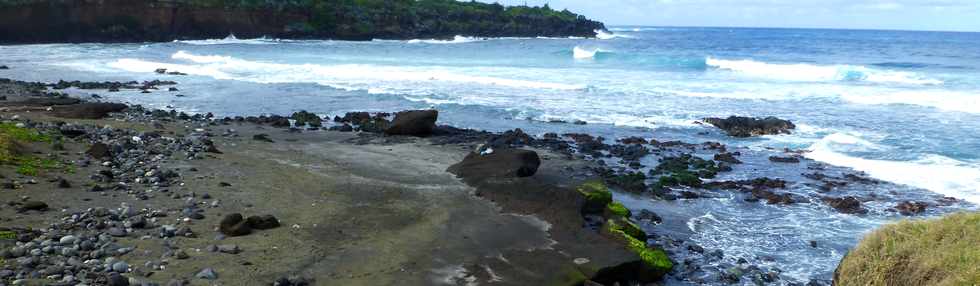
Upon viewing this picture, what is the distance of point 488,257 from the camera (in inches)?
371

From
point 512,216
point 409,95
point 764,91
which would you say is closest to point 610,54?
point 764,91

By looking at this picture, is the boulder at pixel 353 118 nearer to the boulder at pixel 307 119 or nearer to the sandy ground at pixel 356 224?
the boulder at pixel 307 119

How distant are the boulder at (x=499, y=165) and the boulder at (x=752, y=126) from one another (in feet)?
29.2

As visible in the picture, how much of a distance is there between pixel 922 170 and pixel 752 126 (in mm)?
5531

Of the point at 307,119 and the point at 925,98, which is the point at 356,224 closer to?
the point at 307,119

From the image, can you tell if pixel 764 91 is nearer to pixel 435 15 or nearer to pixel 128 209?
pixel 128 209

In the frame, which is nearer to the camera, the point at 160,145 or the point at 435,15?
the point at 160,145

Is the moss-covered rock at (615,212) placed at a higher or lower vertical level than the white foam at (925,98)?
lower

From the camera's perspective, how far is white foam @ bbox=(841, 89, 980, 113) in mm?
26375

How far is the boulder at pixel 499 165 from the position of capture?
13.5 m

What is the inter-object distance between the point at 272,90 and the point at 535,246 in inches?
897

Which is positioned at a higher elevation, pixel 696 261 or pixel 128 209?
pixel 128 209

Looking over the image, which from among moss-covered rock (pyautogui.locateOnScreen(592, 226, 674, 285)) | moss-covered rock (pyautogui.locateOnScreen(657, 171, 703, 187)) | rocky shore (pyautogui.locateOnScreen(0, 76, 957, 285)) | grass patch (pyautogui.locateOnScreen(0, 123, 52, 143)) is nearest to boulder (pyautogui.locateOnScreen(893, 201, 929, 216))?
rocky shore (pyautogui.locateOnScreen(0, 76, 957, 285))

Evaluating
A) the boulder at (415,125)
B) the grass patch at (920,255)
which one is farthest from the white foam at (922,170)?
the boulder at (415,125)
